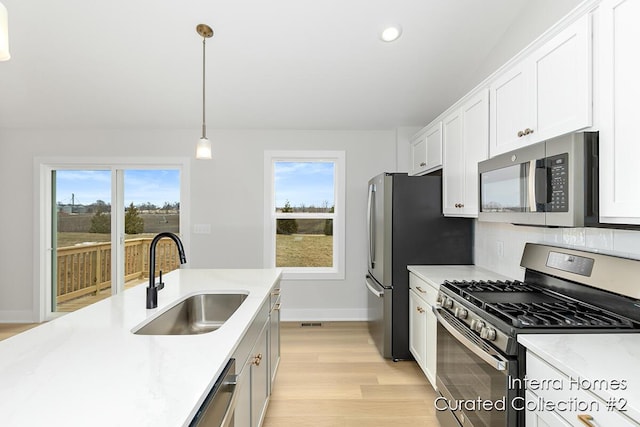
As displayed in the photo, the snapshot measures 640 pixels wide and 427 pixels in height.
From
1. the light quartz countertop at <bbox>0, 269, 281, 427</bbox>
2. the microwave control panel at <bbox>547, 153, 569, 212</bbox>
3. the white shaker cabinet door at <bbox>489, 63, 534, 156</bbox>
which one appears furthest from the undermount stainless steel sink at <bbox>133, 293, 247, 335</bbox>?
the white shaker cabinet door at <bbox>489, 63, 534, 156</bbox>

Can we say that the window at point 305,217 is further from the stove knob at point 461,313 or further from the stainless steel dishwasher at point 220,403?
the stainless steel dishwasher at point 220,403

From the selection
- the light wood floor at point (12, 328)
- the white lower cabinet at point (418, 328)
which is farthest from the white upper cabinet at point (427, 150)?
the light wood floor at point (12, 328)

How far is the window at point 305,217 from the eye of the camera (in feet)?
14.1

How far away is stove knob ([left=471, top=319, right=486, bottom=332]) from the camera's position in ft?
5.27

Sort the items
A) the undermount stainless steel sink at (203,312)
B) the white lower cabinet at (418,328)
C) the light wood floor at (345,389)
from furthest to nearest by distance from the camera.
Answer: the white lower cabinet at (418,328) → the light wood floor at (345,389) → the undermount stainless steel sink at (203,312)

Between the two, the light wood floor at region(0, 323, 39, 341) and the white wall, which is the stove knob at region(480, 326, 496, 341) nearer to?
the white wall

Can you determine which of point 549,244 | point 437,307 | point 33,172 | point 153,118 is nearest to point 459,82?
point 549,244

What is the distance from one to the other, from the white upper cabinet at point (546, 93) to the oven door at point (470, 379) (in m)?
1.05

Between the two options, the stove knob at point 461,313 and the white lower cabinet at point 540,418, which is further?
the stove knob at point 461,313

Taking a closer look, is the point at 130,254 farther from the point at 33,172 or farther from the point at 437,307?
the point at 437,307

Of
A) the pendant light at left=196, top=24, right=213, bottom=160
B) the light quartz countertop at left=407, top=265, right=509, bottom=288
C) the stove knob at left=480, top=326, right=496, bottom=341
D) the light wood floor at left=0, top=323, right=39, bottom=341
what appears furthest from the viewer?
the light wood floor at left=0, top=323, right=39, bottom=341

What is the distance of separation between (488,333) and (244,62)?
9.31 feet

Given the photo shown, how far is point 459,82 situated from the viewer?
3328 mm

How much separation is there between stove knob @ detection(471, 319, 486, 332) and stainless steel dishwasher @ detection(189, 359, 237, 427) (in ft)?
3.66
